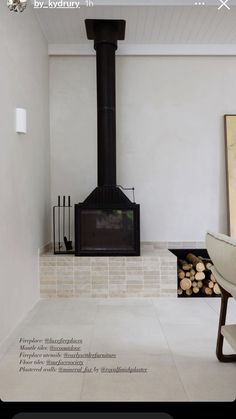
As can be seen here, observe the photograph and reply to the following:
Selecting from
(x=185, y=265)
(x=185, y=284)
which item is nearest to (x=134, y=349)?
(x=185, y=284)

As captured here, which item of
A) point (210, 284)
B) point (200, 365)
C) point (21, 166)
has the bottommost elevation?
point (200, 365)

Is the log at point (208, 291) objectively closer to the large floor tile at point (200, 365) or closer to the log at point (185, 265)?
the log at point (185, 265)

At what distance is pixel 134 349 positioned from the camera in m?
1.94

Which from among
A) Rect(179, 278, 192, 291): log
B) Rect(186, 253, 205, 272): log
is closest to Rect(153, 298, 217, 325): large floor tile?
Rect(179, 278, 192, 291): log

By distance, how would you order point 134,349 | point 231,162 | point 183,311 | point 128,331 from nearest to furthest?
point 134,349 → point 128,331 → point 183,311 → point 231,162

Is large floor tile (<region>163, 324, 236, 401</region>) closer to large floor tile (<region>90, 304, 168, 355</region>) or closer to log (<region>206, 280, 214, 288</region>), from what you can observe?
large floor tile (<region>90, 304, 168, 355</region>)

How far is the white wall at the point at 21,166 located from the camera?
2131mm

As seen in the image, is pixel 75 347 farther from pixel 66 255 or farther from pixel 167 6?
pixel 167 6

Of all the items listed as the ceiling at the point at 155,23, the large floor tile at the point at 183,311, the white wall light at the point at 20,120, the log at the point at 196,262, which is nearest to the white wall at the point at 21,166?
the white wall light at the point at 20,120

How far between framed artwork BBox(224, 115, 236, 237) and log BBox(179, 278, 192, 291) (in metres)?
0.74

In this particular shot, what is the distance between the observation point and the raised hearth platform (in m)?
3.04

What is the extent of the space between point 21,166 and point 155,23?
174cm

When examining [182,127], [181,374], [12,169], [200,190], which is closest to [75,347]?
[181,374]

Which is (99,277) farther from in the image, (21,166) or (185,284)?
(21,166)
